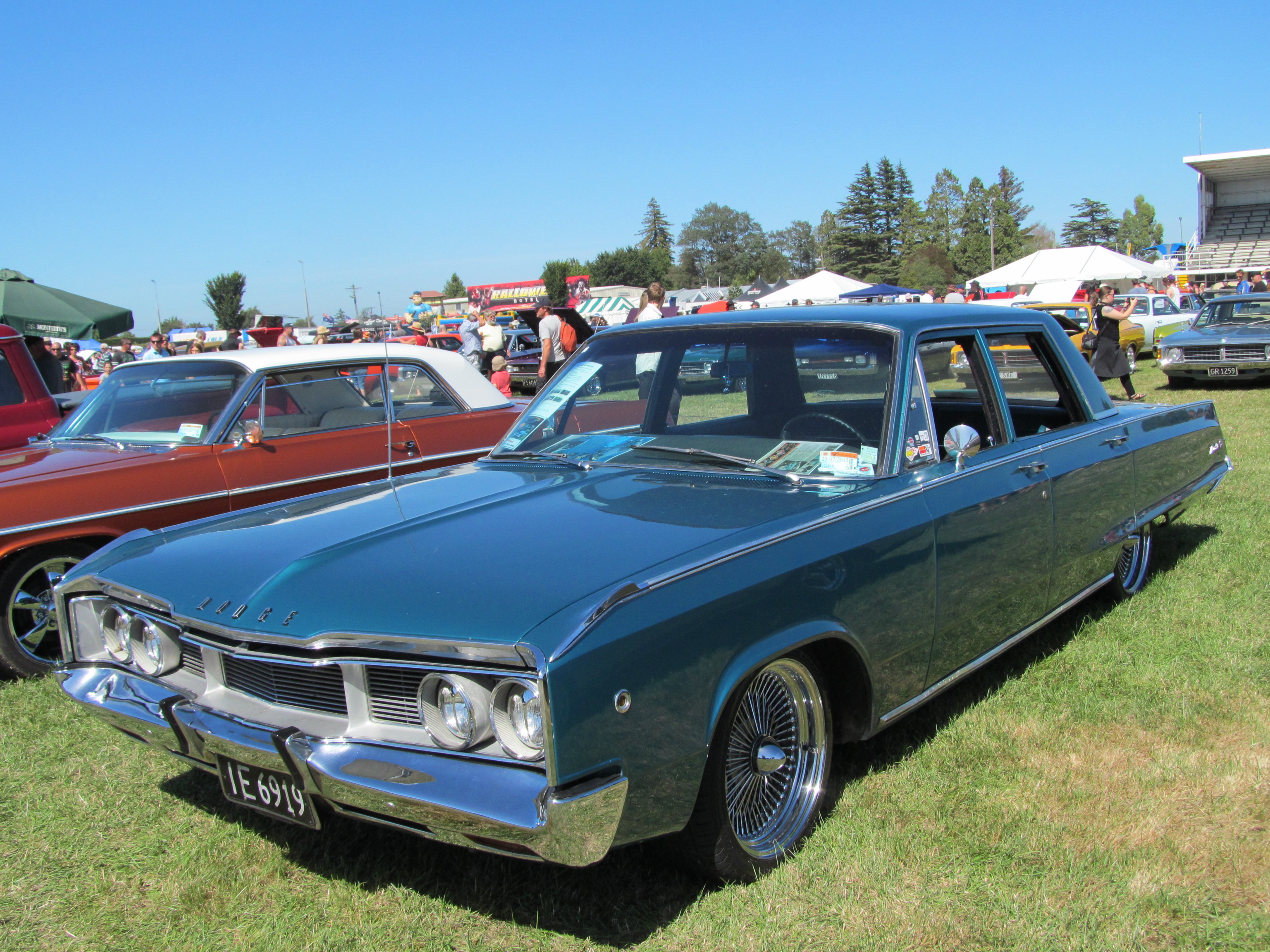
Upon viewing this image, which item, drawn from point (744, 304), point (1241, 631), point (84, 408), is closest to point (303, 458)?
point (84, 408)

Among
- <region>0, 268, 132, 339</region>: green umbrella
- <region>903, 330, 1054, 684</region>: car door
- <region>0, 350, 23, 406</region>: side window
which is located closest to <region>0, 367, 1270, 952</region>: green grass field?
<region>903, 330, 1054, 684</region>: car door

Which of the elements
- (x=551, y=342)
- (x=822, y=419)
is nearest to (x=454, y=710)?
(x=822, y=419)

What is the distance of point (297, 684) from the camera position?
2.41 meters

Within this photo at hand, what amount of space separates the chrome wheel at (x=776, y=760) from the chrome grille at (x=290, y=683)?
977mm

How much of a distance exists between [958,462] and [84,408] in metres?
5.02

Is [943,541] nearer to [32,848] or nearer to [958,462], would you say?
[958,462]

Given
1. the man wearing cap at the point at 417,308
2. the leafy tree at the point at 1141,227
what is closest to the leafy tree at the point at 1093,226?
the leafy tree at the point at 1141,227

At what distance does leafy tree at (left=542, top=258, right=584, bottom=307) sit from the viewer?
9288 centimetres

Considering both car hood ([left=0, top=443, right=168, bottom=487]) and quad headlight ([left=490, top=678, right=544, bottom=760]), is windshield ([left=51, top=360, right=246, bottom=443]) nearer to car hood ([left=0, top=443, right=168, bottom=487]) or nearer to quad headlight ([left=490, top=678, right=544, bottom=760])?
car hood ([left=0, top=443, right=168, bottom=487])

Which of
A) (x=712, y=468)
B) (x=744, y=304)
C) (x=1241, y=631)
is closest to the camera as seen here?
(x=712, y=468)

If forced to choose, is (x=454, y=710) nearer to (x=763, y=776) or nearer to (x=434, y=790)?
(x=434, y=790)

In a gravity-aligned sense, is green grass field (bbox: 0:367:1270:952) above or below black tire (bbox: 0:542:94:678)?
below

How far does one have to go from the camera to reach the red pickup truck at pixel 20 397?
256 inches

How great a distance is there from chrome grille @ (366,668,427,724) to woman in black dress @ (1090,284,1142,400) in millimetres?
11984
